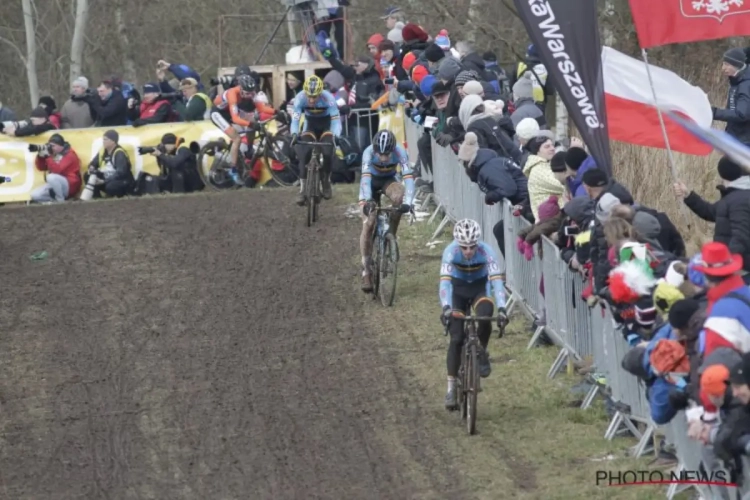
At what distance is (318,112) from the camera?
20062 millimetres

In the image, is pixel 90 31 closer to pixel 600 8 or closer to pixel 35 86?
pixel 35 86

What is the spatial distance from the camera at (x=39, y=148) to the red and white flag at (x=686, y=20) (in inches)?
509

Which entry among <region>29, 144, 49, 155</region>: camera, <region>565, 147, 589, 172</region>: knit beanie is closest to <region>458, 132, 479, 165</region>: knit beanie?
<region>565, 147, 589, 172</region>: knit beanie

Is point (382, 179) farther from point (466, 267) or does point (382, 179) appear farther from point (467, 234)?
point (467, 234)

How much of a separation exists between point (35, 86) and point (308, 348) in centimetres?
2834

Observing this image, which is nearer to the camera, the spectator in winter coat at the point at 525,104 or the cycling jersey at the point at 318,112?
the spectator in winter coat at the point at 525,104

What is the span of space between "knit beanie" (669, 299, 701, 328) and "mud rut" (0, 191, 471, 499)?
93.8 inches

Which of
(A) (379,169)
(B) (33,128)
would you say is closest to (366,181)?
(A) (379,169)

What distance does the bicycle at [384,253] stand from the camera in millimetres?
16469

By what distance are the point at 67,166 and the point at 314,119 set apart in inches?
235

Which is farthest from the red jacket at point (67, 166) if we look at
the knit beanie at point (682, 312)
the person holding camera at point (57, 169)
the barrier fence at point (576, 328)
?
the knit beanie at point (682, 312)

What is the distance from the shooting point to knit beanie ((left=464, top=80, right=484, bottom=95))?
680 inches

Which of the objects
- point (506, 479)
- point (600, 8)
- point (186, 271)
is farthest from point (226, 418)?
point (600, 8)

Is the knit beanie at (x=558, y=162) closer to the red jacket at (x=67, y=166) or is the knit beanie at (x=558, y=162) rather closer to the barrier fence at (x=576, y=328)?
the barrier fence at (x=576, y=328)
